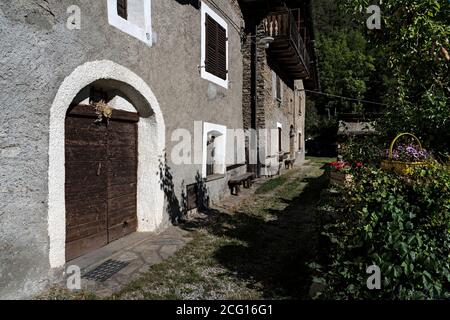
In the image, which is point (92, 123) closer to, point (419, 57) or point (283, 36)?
point (419, 57)

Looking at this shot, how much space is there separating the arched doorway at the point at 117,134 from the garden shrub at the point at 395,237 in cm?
275

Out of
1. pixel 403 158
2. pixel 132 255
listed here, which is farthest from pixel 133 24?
pixel 403 158

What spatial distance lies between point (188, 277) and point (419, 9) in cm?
404

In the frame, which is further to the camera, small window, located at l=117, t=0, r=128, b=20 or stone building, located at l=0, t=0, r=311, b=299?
small window, located at l=117, t=0, r=128, b=20

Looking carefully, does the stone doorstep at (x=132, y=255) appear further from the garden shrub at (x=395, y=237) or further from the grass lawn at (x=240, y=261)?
the garden shrub at (x=395, y=237)

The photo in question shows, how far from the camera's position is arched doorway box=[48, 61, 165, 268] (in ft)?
11.3

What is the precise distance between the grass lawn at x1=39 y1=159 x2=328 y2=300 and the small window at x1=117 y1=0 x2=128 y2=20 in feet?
11.4

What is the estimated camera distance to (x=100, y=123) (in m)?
4.45

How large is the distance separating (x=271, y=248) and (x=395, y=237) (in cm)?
271

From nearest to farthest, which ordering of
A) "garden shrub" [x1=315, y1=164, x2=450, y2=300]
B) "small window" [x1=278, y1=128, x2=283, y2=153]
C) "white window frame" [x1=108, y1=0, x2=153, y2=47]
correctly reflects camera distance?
"garden shrub" [x1=315, y1=164, x2=450, y2=300], "white window frame" [x1=108, y1=0, x2=153, y2=47], "small window" [x1=278, y1=128, x2=283, y2=153]

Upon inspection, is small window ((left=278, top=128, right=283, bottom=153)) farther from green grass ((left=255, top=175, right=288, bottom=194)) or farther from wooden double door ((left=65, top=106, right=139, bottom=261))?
wooden double door ((left=65, top=106, right=139, bottom=261))

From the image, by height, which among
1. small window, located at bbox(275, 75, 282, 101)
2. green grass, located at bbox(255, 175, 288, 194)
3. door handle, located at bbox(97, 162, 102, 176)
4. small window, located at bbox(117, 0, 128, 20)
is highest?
small window, located at bbox(275, 75, 282, 101)

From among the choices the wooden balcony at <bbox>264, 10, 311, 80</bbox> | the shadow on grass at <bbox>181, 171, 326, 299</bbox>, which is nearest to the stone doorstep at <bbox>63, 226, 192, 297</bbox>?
the shadow on grass at <bbox>181, 171, 326, 299</bbox>

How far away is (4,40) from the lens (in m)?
2.91
